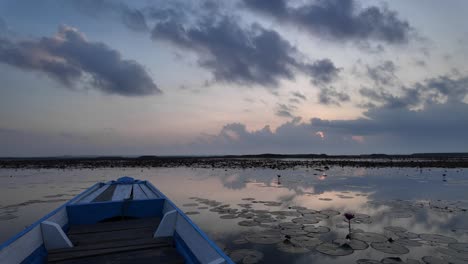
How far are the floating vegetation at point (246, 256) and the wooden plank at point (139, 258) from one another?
2.09 meters

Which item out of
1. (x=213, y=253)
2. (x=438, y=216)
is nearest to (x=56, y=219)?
(x=213, y=253)

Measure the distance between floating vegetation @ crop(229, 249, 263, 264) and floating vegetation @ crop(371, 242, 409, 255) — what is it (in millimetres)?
2848

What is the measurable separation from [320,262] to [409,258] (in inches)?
76.7

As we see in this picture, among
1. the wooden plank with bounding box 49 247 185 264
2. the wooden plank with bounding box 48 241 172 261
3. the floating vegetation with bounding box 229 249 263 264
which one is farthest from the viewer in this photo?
the floating vegetation with bounding box 229 249 263 264

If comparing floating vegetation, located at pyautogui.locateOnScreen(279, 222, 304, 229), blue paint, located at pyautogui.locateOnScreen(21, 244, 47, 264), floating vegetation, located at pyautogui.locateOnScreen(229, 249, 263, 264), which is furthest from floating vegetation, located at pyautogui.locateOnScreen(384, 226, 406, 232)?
blue paint, located at pyautogui.locateOnScreen(21, 244, 47, 264)

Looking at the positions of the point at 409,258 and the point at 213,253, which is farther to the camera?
the point at 409,258

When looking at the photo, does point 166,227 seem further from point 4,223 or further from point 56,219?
point 4,223

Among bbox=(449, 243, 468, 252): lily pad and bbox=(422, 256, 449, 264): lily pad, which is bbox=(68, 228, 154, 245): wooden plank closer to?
bbox=(422, 256, 449, 264): lily pad

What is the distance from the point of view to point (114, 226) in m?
5.79

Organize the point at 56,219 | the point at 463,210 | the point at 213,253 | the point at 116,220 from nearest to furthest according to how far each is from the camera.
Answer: the point at 213,253 < the point at 56,219 < the point at 116,220 < the point at 463,210

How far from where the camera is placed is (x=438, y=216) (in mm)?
9633

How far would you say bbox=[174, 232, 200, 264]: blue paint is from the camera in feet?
12.0

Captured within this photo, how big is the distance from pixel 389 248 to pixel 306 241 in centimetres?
190

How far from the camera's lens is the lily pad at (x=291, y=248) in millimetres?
6316
